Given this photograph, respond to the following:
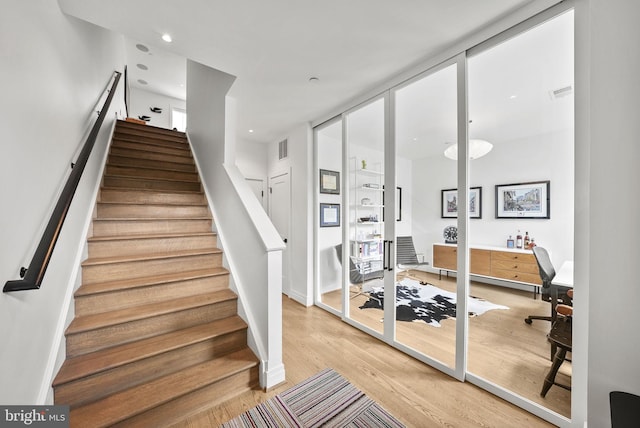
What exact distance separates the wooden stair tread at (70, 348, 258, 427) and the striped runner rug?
1.04 feet

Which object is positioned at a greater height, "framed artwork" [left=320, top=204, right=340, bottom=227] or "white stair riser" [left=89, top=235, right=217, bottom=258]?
"framed artwork" [left=320, top=204, right=340, bottom=227]

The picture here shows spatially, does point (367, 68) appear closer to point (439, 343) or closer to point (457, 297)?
point (457, 297)

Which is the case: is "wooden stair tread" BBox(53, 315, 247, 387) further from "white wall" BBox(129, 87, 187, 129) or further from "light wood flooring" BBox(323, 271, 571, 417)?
"white wall" BBox(129, 87, 187, 129)

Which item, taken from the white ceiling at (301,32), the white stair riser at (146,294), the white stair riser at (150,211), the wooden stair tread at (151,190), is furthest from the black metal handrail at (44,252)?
the wooden stair tread at (151,190)

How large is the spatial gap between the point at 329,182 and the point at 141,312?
105 inches

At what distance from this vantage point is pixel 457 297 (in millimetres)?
Result: 1951

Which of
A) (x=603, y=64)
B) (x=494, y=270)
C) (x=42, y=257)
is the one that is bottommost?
(x=494, y=270)

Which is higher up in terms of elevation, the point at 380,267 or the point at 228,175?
the point at 228,175

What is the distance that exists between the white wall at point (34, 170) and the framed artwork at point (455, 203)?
8.84ft

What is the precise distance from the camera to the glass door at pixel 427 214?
2.13 meters

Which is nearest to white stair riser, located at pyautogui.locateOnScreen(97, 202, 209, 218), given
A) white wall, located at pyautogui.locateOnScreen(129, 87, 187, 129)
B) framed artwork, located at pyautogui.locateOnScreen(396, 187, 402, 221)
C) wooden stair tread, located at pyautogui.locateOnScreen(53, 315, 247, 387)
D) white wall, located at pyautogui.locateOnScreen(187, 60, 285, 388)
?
white wall, located at pyautogui.locateOnScreen(187, 60, 285, 388)

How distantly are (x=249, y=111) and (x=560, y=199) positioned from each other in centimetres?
326

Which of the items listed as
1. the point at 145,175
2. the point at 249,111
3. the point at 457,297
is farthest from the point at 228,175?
the point at 457,297

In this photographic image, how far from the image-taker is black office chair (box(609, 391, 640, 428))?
0.91m
